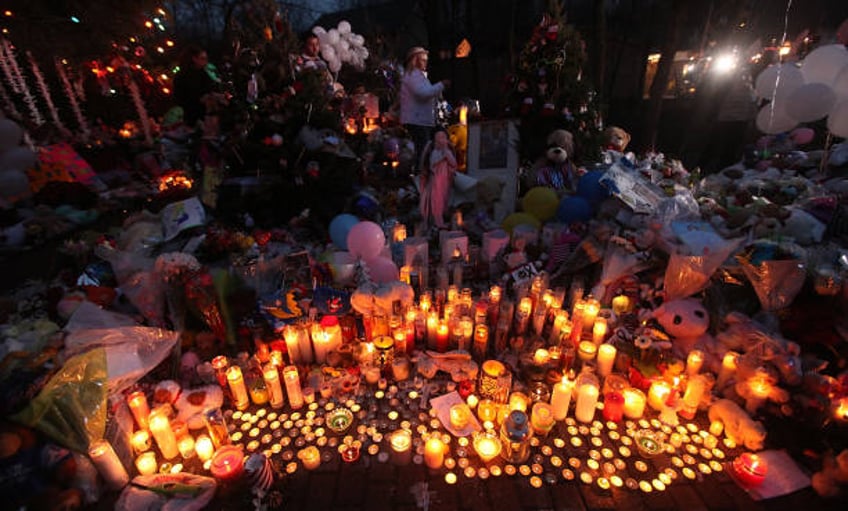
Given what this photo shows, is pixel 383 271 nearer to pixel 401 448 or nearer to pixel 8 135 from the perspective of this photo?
pixel 401 448

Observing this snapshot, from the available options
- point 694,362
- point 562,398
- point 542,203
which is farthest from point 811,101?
point 562,398

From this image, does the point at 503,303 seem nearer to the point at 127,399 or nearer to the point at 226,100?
the point at 127,399

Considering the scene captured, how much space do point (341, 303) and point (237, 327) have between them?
0.92m

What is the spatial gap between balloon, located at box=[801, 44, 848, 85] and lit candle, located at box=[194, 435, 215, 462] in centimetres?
915

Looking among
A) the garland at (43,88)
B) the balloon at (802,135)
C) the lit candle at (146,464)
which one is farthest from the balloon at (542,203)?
the garland at (43,88)

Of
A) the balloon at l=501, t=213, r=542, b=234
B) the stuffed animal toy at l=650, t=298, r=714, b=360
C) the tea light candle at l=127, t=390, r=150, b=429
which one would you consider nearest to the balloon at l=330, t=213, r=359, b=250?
the balloon at l=501, t=213, r=542, b=234

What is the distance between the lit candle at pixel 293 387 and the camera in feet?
8.95

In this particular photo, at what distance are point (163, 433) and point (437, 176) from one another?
388 centimetres

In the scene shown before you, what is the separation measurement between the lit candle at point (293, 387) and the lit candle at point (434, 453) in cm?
108

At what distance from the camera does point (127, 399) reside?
2.51m

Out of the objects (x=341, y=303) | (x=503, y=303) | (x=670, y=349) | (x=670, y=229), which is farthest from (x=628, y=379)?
(x=341, y=303)

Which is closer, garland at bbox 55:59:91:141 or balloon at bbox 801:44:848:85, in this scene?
balloon at bbox 801:44:848:85

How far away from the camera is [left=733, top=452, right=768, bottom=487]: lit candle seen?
7.14ft

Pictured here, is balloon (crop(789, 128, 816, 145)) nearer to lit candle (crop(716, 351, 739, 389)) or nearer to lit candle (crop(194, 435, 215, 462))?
lit candle (crop(716, 351, 739, 389))
